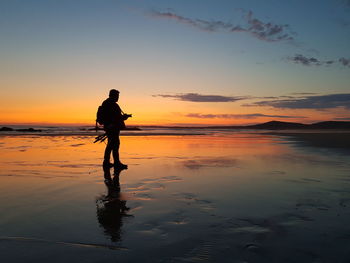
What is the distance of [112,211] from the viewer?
445cm

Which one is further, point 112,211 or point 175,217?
point 112,211

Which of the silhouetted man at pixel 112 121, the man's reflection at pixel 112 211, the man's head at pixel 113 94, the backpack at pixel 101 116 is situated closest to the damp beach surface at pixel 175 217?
the man's reflection at pixel 112 211

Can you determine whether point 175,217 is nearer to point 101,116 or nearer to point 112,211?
point 112,211

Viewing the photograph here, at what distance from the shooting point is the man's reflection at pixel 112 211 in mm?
3583

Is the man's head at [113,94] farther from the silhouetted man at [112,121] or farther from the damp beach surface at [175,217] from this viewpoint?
the damp beach surface at [175,217]

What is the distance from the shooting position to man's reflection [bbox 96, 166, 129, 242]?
358cm

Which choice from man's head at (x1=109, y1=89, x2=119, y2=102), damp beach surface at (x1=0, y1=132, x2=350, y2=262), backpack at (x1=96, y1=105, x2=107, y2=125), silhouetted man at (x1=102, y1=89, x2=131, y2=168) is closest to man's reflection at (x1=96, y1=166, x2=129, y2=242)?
damp beach surface at (x1=0, y1=132, x2=350, y2=262)

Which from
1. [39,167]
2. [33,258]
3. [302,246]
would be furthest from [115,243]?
[39,167]

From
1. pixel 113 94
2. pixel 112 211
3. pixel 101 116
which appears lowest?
pixel 112 211

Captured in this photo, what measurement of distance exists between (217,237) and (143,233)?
885mm

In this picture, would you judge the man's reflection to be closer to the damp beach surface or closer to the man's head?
the damp beach surface

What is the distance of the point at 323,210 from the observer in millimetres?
4426

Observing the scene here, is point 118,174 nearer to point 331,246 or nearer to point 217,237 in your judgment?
point 217,237

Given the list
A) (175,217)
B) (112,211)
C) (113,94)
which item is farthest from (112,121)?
(175,217)
